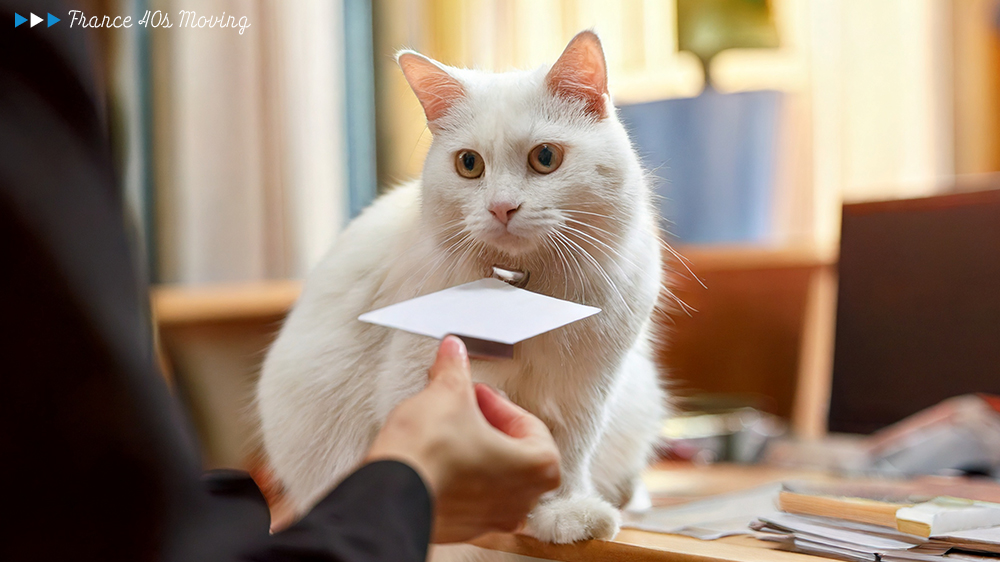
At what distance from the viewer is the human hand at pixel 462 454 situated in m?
0.57

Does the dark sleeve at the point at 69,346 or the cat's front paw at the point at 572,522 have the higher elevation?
the dark sleeve at the point at 69,346

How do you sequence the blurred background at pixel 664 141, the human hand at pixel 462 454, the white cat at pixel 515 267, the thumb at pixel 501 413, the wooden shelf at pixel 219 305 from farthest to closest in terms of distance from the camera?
the blurred background at pixel 664 141 → the wooden shelf at pixel 219 305 → the white cat at pixel 515 267 → the thumb at pixel 501 413 → the human hand at pixel 462 454

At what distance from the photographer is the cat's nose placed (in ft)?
2.41

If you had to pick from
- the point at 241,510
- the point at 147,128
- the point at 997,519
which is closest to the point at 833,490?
the point at 997,519

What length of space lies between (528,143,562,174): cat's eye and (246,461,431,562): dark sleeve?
39 centimetres

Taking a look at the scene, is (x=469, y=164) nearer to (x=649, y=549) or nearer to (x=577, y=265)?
(x=577, y=265)

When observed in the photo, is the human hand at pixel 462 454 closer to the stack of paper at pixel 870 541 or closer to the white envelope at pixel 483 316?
the white envelope at pixel 483 316

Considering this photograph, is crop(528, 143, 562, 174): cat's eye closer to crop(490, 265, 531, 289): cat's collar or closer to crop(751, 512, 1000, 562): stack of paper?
crop(490, 265, 531, 289): cat's collar

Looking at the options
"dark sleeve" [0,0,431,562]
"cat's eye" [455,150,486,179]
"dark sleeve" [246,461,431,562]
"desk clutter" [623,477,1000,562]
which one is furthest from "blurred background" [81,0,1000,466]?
"dark sleeve" [0,0,431,562]

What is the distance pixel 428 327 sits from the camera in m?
0.63

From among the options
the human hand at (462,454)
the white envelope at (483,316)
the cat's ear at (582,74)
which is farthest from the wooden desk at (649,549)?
the cat's ear at (582,74)

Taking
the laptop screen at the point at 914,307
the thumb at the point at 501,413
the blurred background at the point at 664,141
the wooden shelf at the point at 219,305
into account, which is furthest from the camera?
the blurred background at the point at 664,141

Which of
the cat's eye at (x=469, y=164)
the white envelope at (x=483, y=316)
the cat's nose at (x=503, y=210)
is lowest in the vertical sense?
the white envelope at (x=483, y=316)

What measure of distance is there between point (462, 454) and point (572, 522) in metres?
0.25
